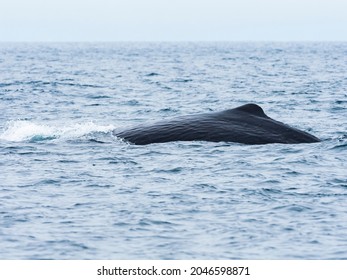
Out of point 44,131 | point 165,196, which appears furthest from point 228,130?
point 44,131

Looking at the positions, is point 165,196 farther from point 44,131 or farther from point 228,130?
point 44,131

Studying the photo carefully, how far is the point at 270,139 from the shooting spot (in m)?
18.5

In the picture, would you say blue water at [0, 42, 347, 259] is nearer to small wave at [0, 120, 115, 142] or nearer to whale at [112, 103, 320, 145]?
small wave at [0, 120, 115, 142]

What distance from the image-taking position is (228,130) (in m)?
18.7

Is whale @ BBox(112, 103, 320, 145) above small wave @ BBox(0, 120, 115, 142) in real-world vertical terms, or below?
above

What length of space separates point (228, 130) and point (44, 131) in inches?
214

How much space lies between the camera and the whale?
18.6 metres

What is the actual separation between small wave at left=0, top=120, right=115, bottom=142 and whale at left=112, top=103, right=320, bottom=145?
99.4 inches

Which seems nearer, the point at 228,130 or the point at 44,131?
the point at 228,130

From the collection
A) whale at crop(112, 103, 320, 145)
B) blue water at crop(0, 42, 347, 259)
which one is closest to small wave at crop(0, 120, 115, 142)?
blue water at crop(0, 42, 347, 259)

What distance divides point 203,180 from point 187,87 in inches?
1186

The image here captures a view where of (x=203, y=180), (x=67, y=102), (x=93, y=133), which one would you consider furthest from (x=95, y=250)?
(x=67, y=102)

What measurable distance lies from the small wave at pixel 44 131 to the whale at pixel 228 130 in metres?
2.52

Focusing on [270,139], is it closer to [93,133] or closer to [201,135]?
[201,135]
